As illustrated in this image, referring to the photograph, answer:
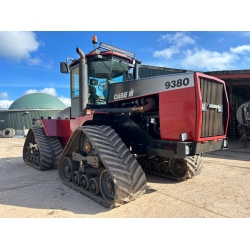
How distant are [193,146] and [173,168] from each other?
199 centimetres

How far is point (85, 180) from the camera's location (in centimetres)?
Answer: 457

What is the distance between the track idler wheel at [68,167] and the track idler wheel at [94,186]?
89cm

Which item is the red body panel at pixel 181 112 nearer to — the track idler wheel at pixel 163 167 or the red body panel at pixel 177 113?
the red body panel at pixel 177 113

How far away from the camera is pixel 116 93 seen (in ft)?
16.8

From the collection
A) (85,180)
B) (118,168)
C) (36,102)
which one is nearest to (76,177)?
(85,180)

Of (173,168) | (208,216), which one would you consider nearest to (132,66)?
(173,168)

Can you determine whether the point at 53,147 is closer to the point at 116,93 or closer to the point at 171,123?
the point at 116,93

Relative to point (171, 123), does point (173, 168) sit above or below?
below

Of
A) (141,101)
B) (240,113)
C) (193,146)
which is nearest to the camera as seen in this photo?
(193,146)

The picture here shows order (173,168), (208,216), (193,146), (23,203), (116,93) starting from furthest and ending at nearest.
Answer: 1. (173,168)
2. (116,93)
3. (23,203)
4. (193,146)
5. (208,216)

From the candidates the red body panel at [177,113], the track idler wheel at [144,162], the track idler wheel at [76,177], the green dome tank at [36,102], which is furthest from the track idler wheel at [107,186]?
the green dome tank at [36,102]

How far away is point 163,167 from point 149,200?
1.79m

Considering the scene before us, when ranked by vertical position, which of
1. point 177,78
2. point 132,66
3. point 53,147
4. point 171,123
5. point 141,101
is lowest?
point 53,147

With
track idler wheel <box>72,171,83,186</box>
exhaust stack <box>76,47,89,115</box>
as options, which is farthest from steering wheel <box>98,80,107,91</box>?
track idler wheel <box>72,171,83,186</box>
